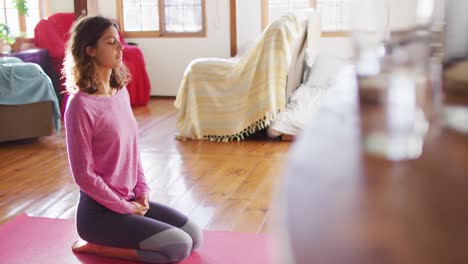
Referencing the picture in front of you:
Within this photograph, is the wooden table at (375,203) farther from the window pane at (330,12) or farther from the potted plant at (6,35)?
the window pane at (330,12)

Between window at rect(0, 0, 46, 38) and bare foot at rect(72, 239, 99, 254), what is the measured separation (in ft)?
16.9

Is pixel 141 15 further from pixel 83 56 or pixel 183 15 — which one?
pixel 83 56

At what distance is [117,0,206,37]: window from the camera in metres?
6.45

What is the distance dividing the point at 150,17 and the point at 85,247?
4.84 m

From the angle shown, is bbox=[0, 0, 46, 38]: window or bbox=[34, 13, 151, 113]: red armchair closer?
bbox=[34, 13, 151, 113]: red armchair

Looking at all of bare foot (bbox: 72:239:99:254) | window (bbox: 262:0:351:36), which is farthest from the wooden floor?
window (bbox: 262:0:351:36)

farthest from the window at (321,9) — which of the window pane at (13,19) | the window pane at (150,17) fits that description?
the window pane at (13,19)

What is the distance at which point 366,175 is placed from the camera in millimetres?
182

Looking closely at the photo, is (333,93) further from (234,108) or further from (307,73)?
(307,73)

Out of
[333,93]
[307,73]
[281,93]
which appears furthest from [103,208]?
[307,73]

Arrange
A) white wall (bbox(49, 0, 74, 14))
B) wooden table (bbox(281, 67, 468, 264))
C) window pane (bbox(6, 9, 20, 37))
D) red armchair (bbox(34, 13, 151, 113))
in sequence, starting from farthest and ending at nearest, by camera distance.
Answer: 1. window pane (bbox(6, 9, 20, 37))
2. white wall (bbox(49, 0, 74, 14))
3. red armchair (bbox(34, 13, 151, 113))
4. wooden table (bbox(281, 67, 468, 264))

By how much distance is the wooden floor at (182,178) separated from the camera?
2.61m

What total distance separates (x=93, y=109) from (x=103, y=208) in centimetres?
36

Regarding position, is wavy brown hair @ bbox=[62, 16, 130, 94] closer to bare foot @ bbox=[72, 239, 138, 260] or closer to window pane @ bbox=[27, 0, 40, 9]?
bare foot @ bbox=[72, 239, 138, 260]
